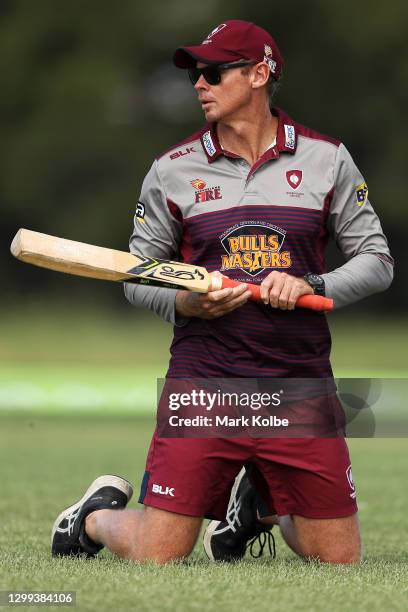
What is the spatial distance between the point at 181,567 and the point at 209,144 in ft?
4.94

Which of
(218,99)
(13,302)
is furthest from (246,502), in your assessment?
(13,302)

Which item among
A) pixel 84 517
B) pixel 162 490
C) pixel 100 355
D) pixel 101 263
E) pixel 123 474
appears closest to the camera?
pixel 101 263

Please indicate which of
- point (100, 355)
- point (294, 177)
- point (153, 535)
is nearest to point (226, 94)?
point (294, 177)

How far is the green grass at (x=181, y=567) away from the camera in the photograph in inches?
147

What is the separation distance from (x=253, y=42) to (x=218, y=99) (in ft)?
0.78

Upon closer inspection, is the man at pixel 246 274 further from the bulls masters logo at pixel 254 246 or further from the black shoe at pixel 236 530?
the black shoe at pixel 236 530

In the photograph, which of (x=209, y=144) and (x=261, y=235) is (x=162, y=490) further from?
(x=209, y=144)

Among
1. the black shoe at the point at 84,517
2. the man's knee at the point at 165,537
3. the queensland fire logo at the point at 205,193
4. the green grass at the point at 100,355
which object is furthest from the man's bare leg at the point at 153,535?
the green grass at the point at 100,355

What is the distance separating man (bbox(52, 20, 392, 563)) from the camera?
4594 millimetres

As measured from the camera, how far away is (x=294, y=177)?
468 centimetres

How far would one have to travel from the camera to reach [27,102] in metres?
24.6

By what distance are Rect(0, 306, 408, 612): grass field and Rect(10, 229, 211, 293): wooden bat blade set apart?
0.95 m

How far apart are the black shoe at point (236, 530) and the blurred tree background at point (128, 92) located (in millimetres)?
18583

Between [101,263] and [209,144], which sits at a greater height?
[209,144]
